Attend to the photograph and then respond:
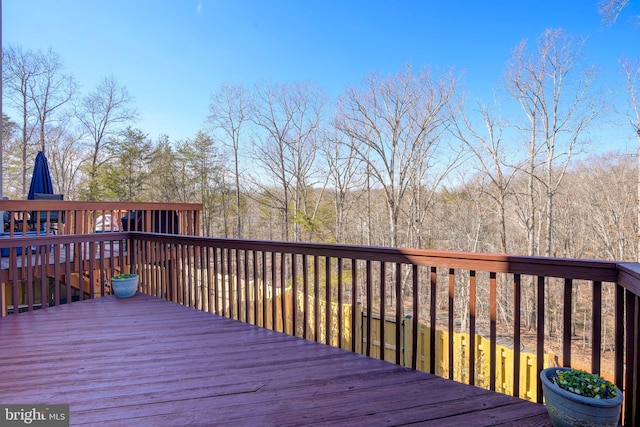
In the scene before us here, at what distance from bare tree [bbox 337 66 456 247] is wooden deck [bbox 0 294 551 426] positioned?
11.6 meters

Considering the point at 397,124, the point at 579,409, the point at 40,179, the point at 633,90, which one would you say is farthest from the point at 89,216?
the point at 633,90

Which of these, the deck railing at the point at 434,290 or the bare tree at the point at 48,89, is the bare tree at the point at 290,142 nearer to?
the bare tree at the point at 48,89

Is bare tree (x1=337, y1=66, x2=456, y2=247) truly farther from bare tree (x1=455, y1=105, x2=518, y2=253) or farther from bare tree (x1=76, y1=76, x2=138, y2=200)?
bare tree (x1=76, y1=76, x2=138, y2=200)

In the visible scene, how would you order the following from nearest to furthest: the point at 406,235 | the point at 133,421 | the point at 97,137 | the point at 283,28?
the point at 133,421 < the point at 283,28 < the point at 406,235 < the point at 97,137

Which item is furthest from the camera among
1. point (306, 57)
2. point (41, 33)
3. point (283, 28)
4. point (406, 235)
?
point (406, 235)

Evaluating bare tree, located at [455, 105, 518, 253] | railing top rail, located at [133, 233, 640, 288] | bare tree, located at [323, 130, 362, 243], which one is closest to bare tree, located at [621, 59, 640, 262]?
bare tree, located at [455, 105, 518, 253]

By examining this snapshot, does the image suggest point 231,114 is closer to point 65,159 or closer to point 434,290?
point 65,159

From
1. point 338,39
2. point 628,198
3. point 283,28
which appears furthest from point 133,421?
point 628,198

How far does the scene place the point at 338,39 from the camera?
12133 mm

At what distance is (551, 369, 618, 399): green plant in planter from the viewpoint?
1.42 metres

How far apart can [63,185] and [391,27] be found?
1650cm

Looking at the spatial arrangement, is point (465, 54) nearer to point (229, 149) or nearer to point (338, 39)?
point (338, 39)

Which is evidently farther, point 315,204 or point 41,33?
point 315,204

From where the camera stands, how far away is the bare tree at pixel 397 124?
12.6 metres
